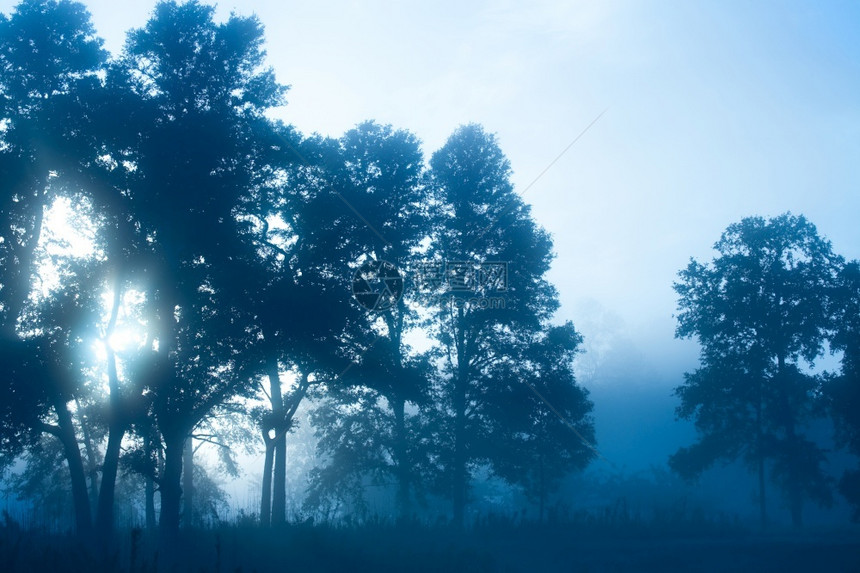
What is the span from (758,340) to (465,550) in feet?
78.6

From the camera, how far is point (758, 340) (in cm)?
3262

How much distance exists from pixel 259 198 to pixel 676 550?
17568 mm

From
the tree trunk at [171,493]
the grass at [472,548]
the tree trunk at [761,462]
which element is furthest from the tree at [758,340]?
the tree trunk at [171,493]

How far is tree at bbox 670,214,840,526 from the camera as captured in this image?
3191 cm

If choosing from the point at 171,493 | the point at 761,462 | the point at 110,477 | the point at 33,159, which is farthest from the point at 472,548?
the point at 761,462

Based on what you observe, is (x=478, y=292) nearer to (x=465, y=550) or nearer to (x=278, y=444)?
(x=278, y=444)

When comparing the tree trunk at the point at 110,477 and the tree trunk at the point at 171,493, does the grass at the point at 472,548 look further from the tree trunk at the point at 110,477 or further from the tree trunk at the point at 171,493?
the tree trunk at the point at 110,477

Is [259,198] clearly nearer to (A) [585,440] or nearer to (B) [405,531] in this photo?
(B) [405,531]

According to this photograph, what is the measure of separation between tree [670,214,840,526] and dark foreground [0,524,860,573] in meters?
6.12

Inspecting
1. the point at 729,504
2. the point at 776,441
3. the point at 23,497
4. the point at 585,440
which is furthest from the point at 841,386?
the point at 23,497

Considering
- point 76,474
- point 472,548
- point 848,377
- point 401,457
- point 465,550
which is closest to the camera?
point 465,550

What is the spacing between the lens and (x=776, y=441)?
3095cm

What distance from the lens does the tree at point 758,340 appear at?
31906 millimetres

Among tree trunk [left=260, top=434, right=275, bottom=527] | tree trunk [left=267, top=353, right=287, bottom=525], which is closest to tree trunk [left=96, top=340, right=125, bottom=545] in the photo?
tree trunk [left=267, top=353, right=287, bottom=525]
